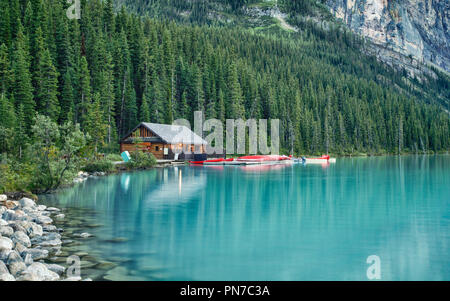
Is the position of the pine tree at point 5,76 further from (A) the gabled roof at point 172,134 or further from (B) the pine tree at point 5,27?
(A) the gabled roof at point 172,134

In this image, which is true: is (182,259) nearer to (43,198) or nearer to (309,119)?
(43,198)

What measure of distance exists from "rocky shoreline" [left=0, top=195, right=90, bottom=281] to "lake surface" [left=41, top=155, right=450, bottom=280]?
1.27 m

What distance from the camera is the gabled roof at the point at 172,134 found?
63.6m

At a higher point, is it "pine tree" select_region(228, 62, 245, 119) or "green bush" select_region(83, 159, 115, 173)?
"pine tree" select_region(228, 62, 245, 119)

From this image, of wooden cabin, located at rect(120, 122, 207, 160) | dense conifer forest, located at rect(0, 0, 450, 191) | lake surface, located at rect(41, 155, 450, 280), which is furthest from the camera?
wooden cabin, located at rect(120, 122, 207, 160)

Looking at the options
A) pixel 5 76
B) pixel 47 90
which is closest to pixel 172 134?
pixel 47 90

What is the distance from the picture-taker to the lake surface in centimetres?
1212

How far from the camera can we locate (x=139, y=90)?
274 feet

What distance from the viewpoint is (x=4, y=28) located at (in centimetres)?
6353

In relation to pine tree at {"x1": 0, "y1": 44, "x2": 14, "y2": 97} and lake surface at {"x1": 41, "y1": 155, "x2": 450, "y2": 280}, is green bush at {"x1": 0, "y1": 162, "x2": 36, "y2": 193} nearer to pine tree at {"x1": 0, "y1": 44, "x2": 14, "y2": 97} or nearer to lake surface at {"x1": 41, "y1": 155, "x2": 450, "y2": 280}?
lake surface at {"x1": 41, "y1": 155, "x2": 450, "y2": 280}

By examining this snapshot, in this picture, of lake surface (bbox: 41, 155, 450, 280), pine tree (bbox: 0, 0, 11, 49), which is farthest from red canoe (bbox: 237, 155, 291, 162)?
pine tree (bbox: 0, 0, 11, 49)

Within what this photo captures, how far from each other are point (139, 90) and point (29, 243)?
7214cm

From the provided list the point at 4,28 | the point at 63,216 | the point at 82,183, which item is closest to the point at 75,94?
the point at 4,28
